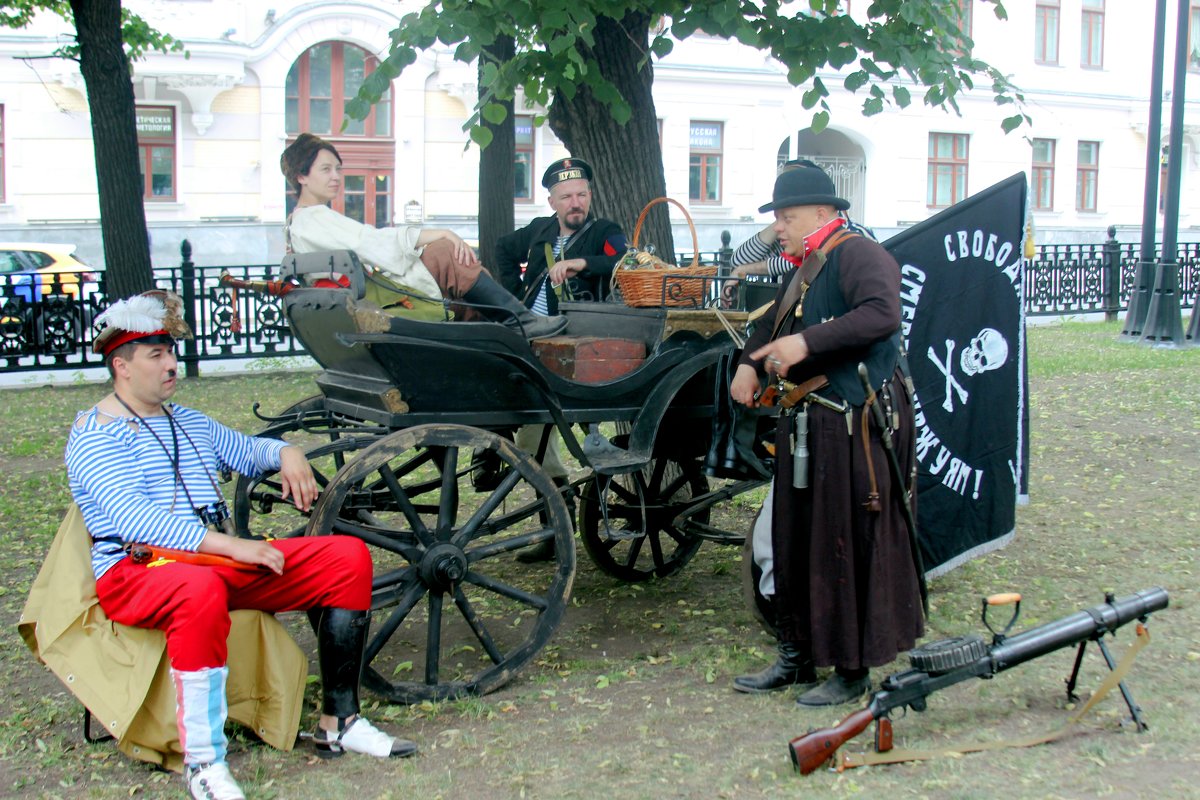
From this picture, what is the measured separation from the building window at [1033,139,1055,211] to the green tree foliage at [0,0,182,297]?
88.0 feet

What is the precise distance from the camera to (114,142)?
11.4m

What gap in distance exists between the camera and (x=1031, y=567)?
241 inches

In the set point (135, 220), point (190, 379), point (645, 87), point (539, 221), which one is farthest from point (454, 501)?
point (190, 379)

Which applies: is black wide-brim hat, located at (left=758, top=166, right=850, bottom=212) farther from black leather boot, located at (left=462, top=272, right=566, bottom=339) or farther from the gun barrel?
the gun barrel

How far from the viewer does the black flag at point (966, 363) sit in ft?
16.0

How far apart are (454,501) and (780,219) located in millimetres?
1510

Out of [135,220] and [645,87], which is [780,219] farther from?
[135,220]

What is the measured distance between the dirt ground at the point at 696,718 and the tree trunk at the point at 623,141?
2.12m

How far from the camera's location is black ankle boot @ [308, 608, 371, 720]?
12.6 feet

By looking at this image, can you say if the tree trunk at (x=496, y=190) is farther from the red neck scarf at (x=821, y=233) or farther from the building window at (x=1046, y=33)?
the building window at (x=1046, y=33)

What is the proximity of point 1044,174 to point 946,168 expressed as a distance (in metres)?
3.30

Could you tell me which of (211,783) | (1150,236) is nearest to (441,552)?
(211,783)

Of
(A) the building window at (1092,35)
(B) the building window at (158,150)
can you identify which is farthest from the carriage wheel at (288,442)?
(A) the building window at (1092,35)

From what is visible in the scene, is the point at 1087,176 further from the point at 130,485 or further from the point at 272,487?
the point at 130,485
